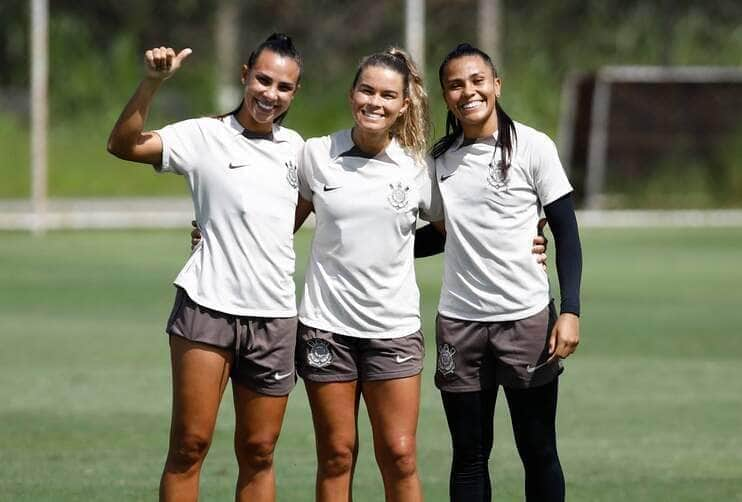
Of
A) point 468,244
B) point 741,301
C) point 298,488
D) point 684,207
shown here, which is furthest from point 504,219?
point 684,207

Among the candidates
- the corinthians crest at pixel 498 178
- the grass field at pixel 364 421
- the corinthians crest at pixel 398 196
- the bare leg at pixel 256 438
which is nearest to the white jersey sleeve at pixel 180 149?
the corinthians crest at pixel 398 196

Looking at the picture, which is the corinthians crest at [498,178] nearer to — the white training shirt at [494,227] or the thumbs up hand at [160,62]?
the white training shirt at [494,227]

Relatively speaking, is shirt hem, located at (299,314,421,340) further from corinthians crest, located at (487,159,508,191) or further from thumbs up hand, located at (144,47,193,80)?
thumbs up hand, located at (144,47,193,80)

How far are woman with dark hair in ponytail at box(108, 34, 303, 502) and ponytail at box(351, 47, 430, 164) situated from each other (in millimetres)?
305

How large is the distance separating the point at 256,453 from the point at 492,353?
0.86 meters

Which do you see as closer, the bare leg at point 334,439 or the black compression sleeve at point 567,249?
the bare leg at point 334,439

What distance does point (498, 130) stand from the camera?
5707 millimetres

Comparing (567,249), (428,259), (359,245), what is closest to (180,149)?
(359,245)

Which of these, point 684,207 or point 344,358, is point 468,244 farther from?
point 684,207

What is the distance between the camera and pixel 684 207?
84.8ft

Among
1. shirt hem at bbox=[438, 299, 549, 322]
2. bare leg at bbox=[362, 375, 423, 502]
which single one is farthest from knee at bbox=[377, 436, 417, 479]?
shirt hem at bbox=[438, 299, 549, 322]

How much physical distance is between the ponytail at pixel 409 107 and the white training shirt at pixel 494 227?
12cm

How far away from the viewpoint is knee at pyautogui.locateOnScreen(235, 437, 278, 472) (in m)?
5.46

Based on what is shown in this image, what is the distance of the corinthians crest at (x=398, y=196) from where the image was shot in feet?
18.1
